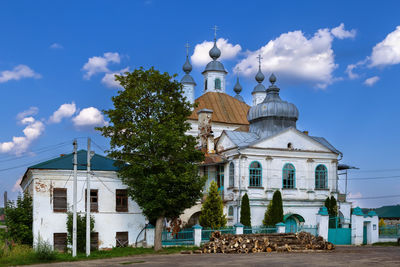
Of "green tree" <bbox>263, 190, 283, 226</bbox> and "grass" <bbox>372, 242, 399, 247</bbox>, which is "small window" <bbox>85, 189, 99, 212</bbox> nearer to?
"green tree" <bbox>263, 190, 283, 226</bbox>

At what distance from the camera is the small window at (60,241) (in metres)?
26.9

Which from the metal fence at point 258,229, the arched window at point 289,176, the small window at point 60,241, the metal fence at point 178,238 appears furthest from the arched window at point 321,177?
the small window at point 60,241

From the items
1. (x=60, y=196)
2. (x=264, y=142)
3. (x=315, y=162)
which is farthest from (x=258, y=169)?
(x=60, y=196)

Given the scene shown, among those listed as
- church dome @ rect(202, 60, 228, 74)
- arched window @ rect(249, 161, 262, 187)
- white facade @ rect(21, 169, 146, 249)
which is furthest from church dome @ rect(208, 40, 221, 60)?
white facade @ rect(21, 169, 146, 249)

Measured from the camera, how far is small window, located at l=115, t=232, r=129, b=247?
28266mm

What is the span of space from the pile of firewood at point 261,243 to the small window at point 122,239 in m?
5.10

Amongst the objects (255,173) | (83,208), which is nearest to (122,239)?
(83,208)

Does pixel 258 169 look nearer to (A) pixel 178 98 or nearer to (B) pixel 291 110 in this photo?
(B) pixel 291 110

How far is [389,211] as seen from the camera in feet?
185

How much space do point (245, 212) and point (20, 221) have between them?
1323 centimetres

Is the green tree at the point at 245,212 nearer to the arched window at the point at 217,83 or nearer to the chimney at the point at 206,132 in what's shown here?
the chimney at the point at 206,132

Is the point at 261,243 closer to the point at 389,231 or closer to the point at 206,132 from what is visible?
the point at 389,231

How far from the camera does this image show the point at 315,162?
36281 mm

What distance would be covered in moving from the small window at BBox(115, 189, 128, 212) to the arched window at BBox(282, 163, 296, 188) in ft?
38.2
